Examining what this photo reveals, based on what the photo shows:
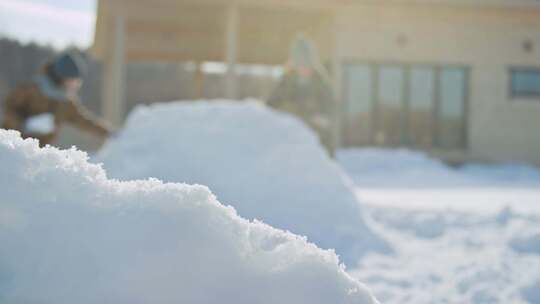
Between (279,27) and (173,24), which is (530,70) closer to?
(279,27)

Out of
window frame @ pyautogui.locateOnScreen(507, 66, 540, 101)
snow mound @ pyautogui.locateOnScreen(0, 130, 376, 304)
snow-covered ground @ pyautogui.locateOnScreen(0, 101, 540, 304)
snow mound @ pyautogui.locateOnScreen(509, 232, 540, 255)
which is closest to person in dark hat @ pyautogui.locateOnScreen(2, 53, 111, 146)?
snow-covered ground @ pyautogui.locateOnScreen(0, 101, 540, 304)

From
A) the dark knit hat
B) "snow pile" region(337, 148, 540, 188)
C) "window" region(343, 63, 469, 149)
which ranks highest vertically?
the dark knit hat

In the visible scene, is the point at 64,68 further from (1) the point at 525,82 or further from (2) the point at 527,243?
(1) the point at 525,82

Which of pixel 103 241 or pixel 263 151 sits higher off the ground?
pixel 103 241

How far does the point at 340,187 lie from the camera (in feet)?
14.5

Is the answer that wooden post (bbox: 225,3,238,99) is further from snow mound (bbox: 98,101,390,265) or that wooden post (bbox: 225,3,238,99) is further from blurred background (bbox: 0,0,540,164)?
snow mound (bbox: 98,101,390,265)

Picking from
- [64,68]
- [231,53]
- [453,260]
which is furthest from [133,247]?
[231,53]

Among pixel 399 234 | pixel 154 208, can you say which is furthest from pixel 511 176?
pixel 154 208

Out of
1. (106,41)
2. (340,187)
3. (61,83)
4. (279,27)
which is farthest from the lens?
(106,41)

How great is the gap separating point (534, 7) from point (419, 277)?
1190 centimetres

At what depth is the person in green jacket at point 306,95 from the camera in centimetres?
690

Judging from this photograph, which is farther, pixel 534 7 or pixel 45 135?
pixel 534 7

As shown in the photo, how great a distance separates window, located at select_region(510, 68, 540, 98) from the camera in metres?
13.9

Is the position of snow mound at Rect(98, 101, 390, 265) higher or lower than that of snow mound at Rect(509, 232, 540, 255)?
higher
